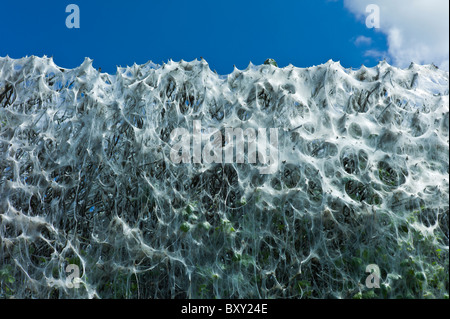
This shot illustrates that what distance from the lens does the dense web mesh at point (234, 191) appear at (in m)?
5.04

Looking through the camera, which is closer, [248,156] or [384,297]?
[384,297]

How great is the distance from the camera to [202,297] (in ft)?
16.5

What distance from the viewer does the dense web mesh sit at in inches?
199

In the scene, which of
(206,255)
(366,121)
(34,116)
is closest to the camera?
(206,255)

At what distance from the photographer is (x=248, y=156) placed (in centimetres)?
526

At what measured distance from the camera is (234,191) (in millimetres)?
5246
